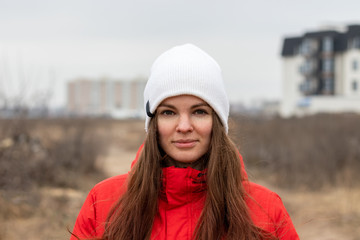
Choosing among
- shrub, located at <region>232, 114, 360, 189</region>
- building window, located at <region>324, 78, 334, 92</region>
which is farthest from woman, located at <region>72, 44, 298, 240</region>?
building window, located at <region>324, 78, 334, 92</region>

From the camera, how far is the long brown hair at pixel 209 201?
160cm

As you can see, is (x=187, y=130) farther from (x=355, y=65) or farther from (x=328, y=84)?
(x=328, y=84)

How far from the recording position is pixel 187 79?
168 cm

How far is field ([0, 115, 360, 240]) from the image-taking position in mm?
7457

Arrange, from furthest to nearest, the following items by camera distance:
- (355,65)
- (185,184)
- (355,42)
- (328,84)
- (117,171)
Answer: (328,84) < (355,65) < (355,42) < (117,171) < (185,184)

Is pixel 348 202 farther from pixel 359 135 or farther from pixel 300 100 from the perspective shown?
pixel 300 100

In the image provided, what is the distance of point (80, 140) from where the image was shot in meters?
13.0

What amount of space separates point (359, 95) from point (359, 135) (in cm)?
2495

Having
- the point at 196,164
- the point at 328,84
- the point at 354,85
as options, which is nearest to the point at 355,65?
the point at 354,85

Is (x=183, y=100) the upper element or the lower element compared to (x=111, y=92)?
upper

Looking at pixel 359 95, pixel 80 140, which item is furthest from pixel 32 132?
pixel 359 95

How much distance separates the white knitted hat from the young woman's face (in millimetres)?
31

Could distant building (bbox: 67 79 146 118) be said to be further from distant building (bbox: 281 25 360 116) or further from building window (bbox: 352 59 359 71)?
building window (bbox: 352 59 359 71)

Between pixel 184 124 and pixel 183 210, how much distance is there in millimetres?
342
